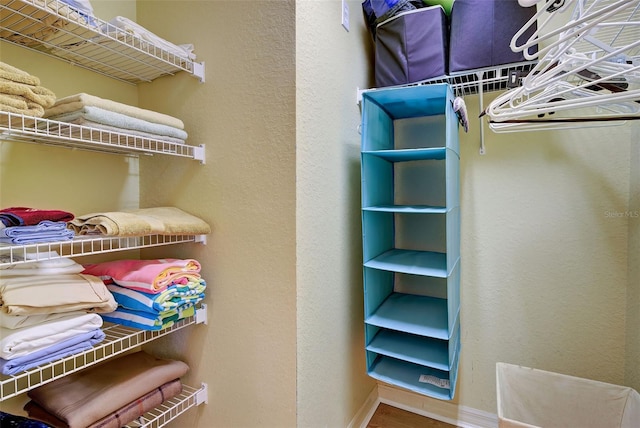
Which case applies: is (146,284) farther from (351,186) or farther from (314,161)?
(351,186)

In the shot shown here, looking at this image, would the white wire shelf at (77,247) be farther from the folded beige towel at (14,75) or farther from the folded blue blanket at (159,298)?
the folded beige towel at (14,75)

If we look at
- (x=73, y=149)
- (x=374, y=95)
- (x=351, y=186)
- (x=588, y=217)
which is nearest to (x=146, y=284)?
(x=73, y=149)

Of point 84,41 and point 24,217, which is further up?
point 84,41

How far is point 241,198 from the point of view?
117 centimetres

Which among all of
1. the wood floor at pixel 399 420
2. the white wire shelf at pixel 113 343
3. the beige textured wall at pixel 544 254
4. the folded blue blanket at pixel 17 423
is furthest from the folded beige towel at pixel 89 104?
the wood floor at pixel 399 420

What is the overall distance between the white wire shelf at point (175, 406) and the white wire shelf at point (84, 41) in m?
1.23

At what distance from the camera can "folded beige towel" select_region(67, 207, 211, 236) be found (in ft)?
3.02

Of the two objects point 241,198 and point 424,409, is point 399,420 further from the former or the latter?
point 241,198

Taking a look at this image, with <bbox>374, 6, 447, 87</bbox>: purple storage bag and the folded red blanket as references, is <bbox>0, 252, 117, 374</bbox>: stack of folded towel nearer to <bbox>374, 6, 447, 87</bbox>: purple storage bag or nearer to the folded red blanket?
the folded red blanket

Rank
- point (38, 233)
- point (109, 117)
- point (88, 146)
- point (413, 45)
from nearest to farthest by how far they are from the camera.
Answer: point (38, 233), point (109, 117), point (88, 146), point (413, 45)

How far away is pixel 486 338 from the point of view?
1633mm

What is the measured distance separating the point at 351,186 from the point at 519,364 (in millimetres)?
1208

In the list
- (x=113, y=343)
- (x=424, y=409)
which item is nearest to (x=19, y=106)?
(x=113, y=343)

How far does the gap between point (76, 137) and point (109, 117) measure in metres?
0.12
